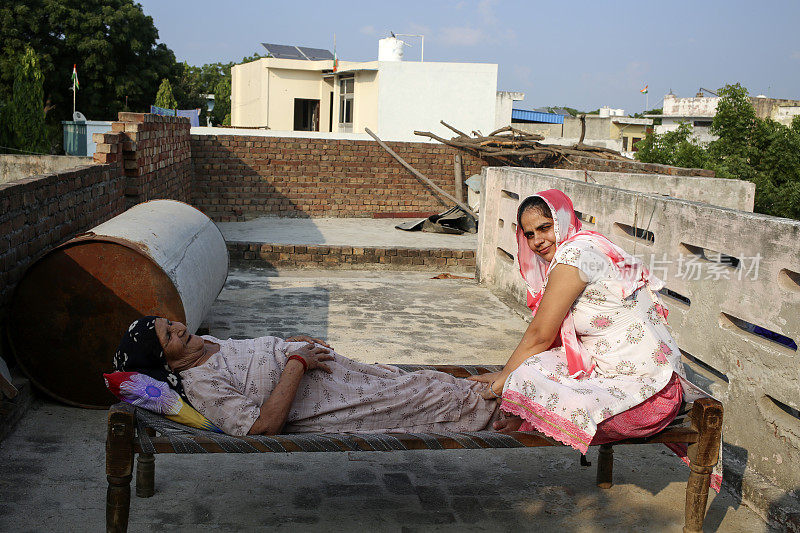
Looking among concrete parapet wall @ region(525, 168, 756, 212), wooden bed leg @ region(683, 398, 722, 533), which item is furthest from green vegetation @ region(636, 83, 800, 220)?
wooden bed leg @ region(683, 398, 722, 533)

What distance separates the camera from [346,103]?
87.4 ft

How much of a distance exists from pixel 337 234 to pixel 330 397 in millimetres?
9153

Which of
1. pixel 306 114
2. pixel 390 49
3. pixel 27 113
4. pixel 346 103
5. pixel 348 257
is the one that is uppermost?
pixel 390 49

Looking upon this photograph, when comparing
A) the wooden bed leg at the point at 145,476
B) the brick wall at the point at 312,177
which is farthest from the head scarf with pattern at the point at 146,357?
the brick wall at the point at 312,177

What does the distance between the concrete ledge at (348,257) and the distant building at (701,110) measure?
26129 millimetres

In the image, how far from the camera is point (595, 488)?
3812 mm

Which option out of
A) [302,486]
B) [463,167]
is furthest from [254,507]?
[463,167]

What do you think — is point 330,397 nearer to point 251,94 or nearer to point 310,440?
point 310,440

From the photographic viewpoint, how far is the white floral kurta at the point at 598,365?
9.84 ft

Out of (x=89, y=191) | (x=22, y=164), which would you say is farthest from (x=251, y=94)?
(x=89, y=191)

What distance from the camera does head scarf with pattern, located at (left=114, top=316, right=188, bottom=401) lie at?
310 centimetres

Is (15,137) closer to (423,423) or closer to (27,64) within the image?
(27,64)

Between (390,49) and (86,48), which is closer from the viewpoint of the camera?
(390,49)

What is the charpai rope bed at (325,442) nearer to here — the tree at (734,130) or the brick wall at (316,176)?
the brick wall at (316,176)
